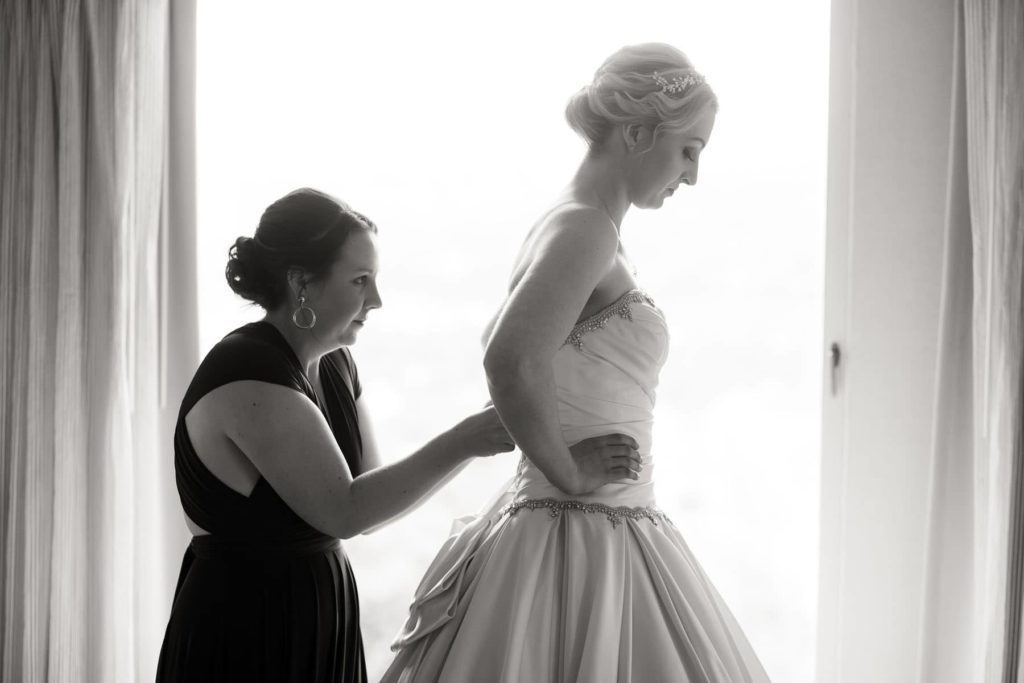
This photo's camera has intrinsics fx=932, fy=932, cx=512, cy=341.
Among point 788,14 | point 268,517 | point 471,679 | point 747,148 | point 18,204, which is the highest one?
point 788,14

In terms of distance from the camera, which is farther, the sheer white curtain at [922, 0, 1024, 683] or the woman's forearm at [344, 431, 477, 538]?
the sheer white curtain at [922, 0, 1024, 683]

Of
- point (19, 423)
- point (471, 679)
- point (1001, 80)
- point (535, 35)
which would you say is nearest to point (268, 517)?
point (471, 679)

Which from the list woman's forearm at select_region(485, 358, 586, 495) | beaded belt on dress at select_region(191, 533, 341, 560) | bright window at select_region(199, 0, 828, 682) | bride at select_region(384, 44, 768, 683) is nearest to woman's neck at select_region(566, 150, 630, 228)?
bride at select_region(384, 44, 768, 683)

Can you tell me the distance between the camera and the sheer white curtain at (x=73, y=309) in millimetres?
2469

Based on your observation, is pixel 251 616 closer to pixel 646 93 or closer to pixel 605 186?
pixel 605 186

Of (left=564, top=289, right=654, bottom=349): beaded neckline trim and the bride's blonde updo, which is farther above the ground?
the bride's blonde updo

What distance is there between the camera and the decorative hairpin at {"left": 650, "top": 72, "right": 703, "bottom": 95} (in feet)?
4.69

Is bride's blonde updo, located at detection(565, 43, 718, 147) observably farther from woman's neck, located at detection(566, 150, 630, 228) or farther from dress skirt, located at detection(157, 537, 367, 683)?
dress skirt, located at detection(157, 537, 367, 683)

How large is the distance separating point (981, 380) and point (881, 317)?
0.31 meters

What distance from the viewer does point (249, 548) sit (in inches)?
58.4

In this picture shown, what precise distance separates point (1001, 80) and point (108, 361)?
7.56ft

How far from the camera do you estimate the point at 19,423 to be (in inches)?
98.3

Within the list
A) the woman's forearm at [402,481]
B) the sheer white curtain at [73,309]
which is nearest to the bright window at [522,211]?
the sheer white curtain at [73,309]

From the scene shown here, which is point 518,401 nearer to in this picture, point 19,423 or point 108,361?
point 108,361
